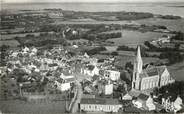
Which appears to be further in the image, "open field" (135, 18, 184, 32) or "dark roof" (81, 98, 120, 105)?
"open field" (135, 18, 184, 32)

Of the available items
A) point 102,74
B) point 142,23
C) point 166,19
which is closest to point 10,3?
point 102,74

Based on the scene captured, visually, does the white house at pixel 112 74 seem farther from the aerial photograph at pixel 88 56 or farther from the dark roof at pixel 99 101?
the dark roof at pixel 99 101

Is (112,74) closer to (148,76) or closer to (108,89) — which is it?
(108,89)

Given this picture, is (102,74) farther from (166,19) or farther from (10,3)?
(10,3)

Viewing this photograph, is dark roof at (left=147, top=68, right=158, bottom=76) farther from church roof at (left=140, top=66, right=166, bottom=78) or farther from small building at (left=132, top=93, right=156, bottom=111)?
small building at (left=132, top=93, right=156, bottom=111)

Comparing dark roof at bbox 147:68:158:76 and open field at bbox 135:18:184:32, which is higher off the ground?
open field at bbox 135:18:184:32

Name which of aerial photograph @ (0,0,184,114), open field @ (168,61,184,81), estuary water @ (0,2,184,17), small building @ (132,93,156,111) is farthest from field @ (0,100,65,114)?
open field @ (168,61,184,81)
